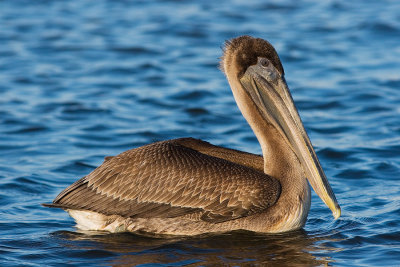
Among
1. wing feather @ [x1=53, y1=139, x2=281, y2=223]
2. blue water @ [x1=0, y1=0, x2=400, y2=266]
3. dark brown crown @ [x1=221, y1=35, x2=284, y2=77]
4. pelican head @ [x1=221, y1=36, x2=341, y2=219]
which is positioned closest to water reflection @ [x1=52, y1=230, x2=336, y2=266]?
blue water @ [x1=0, y1=0, x2=400, y2=266]

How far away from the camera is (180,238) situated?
7207 mm

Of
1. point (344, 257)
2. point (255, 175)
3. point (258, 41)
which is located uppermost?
point (258, 41)

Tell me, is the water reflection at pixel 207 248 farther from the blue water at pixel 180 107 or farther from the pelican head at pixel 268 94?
the pelican head at pixel 268 94

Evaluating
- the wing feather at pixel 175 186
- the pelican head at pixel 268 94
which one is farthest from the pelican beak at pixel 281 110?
the wing feather at pixel 175 186

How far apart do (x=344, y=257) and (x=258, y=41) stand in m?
2.14

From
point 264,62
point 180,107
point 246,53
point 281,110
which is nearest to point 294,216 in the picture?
point 281,110

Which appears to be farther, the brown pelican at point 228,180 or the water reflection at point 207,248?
the brown pelican at point 228,180

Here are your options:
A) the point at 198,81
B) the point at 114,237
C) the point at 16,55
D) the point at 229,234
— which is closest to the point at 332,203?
the point at 229,234

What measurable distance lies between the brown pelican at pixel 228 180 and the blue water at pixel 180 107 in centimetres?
19

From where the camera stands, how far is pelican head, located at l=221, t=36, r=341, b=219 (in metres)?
7.28

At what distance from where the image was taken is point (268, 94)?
24.5ft

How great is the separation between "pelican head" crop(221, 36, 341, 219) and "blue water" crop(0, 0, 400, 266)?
701mm

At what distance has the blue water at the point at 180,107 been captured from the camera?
7.11 m

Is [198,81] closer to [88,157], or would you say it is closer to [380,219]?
[88,157]
